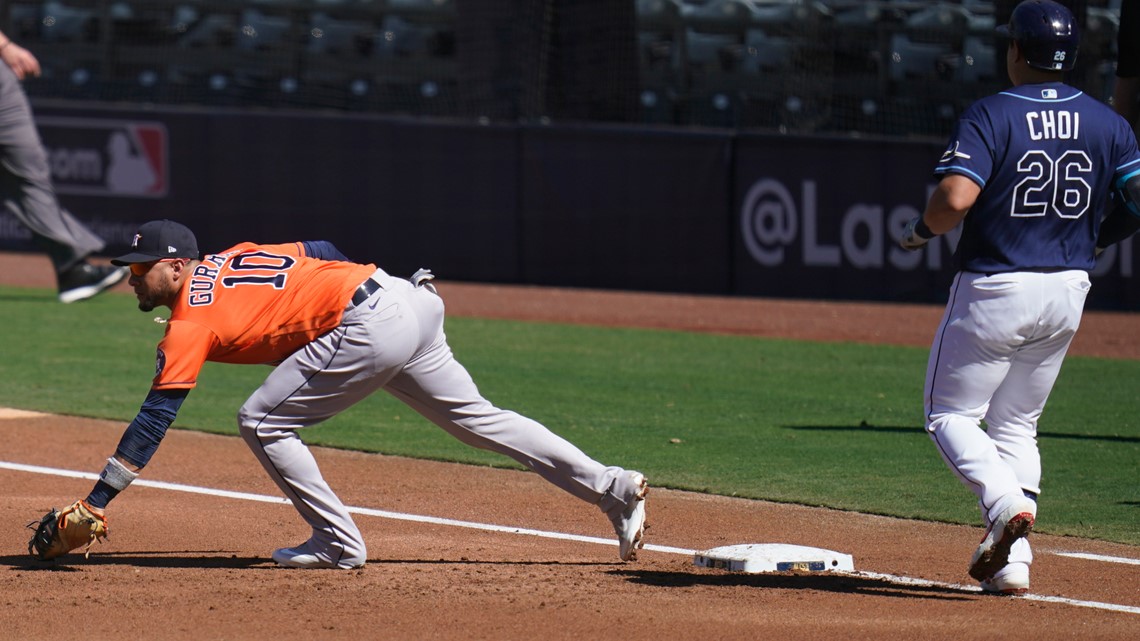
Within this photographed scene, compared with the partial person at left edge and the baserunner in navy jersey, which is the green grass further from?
the baserunner in navy jersey

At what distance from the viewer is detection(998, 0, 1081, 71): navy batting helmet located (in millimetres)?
5047

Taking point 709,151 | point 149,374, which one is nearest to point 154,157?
point 709,151

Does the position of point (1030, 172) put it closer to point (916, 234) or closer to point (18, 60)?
point (916, 234)

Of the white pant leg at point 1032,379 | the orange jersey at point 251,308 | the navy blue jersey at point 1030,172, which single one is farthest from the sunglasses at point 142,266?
the white pant leg at point 1032,379

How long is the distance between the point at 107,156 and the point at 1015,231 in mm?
14806

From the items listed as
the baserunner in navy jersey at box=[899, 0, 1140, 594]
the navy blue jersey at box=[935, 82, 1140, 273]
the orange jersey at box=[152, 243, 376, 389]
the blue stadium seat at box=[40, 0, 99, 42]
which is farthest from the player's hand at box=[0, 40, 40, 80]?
the navy blue jersey at box=[935, 82, 1140, 273]

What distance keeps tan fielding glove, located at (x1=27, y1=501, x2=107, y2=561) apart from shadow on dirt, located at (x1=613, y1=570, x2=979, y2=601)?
1.84m

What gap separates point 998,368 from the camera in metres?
5.08

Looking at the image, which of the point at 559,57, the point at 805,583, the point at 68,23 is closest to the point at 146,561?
the point at 805,583

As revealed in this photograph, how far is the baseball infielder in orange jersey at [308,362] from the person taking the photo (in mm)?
5199

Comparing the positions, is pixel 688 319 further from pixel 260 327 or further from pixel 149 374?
pixel 260 327

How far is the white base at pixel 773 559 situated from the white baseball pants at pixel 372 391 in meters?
0.42

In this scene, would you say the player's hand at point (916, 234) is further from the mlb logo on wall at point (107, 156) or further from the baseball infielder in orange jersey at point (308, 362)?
the mlb logo on wall at point (107, 156)

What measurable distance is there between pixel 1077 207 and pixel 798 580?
162 cm
